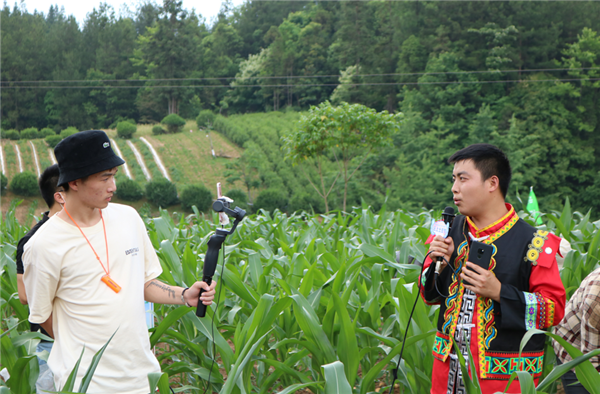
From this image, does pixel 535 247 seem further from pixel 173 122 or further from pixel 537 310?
pixel 173 122

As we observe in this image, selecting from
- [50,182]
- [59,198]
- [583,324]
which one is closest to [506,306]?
[583,324]

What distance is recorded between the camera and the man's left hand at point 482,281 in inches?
57.4

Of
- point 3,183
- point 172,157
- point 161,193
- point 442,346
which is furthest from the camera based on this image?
point 172,157

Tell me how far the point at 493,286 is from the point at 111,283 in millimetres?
1154

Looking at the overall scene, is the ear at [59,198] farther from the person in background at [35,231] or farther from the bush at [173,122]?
the bush at [173,122]

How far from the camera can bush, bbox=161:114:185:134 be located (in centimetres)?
3581

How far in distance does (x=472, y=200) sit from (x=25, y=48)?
46.3 metres

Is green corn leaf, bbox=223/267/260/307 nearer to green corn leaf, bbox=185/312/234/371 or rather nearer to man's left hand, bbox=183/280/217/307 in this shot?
green corn leaf, bbox=185/312/234/371

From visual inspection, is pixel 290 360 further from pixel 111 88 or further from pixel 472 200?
pixel 111 88

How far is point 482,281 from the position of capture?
A: 1463 mm

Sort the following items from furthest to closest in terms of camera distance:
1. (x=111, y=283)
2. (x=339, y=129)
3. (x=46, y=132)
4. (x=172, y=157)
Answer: (x=46, y=132), (x=172, y=157), (x=339, y=129), (x=111, y=283)

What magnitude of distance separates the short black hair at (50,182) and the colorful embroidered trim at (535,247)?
1961 mm

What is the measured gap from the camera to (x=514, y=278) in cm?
153

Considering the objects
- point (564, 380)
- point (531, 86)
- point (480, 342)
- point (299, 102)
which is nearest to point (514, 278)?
point (480, 342)
